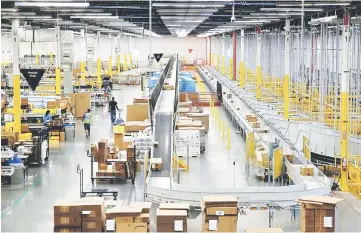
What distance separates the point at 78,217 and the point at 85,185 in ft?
16.9

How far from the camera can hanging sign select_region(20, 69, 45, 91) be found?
19766mm

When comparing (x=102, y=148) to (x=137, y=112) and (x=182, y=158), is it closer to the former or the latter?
(x=182, y=158)

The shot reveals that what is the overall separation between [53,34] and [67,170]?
43.1 feet

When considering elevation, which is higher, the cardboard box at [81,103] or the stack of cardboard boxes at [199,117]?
the cardboard box at [81,103]

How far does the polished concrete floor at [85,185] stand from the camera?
1170 cm

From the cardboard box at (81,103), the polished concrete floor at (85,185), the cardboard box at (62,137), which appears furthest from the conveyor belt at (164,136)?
the cardboard box at (81,103)

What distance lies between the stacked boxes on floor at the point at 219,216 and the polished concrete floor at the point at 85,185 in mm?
1597

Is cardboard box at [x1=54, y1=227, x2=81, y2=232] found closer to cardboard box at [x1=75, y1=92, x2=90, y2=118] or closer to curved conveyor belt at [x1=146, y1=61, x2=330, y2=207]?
curved conveyor belt at [x1=146, y1=61, x2=330, y2=207]

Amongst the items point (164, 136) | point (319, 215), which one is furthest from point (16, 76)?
point (319, 215)

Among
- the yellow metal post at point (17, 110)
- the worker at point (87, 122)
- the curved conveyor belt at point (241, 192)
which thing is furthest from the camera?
the worker at point (87, 122)

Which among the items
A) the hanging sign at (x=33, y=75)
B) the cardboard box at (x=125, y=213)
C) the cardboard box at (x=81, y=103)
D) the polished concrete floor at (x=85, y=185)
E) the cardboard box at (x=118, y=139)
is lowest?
the polished concrete floor at (x=85, y=185)

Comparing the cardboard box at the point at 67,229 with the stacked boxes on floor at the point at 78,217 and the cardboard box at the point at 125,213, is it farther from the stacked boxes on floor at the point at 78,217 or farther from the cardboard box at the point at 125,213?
the cardboard box at the point at 125,213

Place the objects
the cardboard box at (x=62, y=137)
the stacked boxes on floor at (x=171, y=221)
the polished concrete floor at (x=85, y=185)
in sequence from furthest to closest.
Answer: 1. the cardboard box at (x=62, y=137)
2. the polished concrete floor at (x=85, y=185)
3. the stacked boxes on floor at (x=171, y=221)

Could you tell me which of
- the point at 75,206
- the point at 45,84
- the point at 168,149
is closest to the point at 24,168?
the point at 168,149
